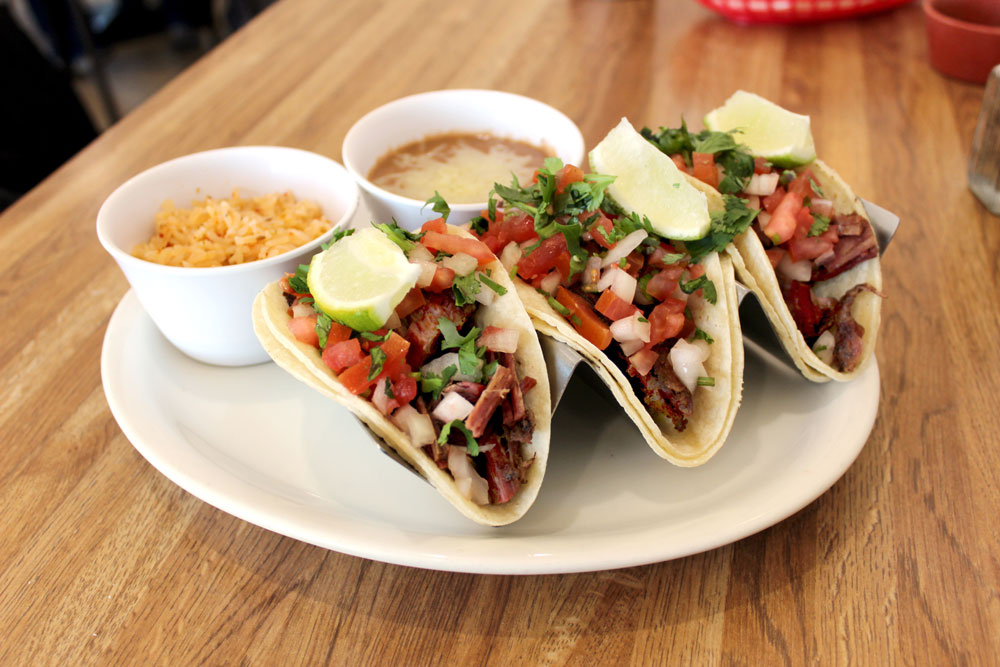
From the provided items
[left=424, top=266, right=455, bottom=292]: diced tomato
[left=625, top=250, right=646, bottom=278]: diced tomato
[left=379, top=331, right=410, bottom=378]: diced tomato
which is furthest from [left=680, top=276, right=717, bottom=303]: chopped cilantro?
[left=379, top=331, right=410, bottom=378]: diced tomato

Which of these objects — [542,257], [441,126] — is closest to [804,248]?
[542,257]

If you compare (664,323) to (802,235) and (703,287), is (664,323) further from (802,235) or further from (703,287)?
(802,235)

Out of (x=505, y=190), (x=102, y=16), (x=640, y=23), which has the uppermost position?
(x=505, y=190)

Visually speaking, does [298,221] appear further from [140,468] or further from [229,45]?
[229,45]

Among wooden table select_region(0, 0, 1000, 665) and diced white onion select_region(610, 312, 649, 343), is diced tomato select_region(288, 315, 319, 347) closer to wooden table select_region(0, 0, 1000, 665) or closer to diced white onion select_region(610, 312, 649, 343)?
wooden table select_region(0, 0, 1000, 665)

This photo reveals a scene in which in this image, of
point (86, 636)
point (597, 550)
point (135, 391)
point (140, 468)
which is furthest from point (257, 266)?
point (597, 550)

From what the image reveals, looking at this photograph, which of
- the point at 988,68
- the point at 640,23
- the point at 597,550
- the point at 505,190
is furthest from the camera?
the point at 640,23
